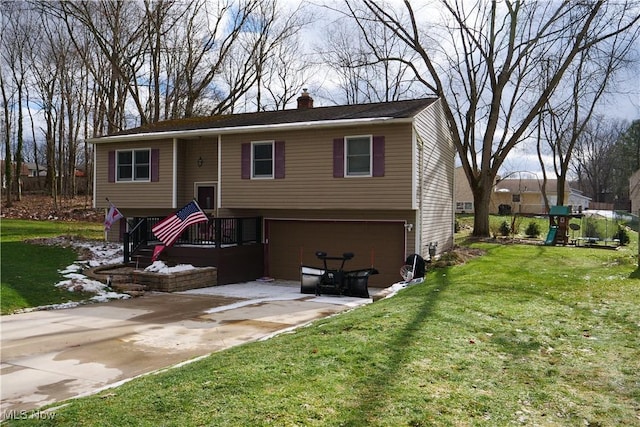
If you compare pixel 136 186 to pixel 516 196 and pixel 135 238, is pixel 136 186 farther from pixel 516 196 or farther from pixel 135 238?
pixel 516 196

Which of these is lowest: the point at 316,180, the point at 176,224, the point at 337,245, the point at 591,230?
the point at 337,245

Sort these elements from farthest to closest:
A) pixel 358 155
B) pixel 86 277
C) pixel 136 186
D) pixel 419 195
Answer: pixel 136 186
pixel 419 195
pixel 358 155
pixel 86 277

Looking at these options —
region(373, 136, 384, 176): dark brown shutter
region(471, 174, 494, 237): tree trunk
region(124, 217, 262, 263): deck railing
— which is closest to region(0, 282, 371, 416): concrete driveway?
region(124, 217, 262, 263): deck railing

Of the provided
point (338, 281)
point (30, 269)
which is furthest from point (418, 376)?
point (30, 269)

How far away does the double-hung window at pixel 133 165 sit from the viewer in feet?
60.0

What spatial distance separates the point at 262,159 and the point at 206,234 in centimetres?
307

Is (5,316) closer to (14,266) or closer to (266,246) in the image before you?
(14,266)

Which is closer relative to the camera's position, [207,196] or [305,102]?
[207,196]

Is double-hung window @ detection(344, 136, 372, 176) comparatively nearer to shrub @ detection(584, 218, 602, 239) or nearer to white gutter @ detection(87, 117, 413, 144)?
white gutter @ detection(87, 117, 413, 144)

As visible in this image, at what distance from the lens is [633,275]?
1085cm

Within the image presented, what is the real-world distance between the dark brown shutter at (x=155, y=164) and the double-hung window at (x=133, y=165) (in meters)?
0.20

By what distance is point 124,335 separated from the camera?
26.3ft

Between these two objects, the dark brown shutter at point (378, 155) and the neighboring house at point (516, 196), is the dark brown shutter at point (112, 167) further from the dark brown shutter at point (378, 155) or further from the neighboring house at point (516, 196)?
the neighboring house at point (516, 196)

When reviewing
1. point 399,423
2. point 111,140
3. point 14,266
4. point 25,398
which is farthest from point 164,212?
point 399,423
